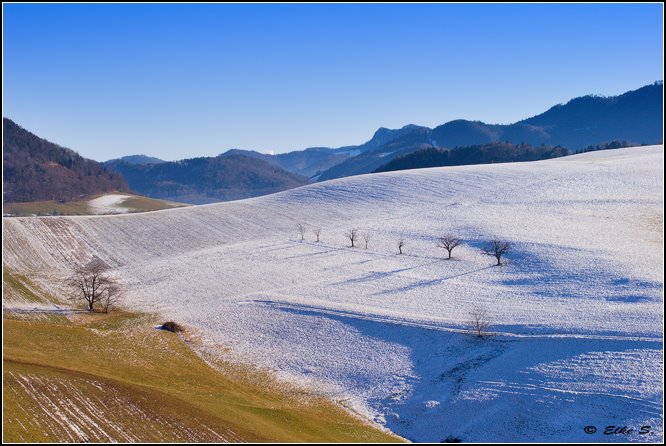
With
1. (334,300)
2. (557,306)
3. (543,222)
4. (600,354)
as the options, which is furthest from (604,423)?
(543,222)

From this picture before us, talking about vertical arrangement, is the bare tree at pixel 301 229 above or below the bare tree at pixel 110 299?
above

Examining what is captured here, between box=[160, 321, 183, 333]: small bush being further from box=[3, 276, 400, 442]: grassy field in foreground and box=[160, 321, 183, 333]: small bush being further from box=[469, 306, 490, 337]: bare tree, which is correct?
box=[469, 306, 490, 337]: bare tree

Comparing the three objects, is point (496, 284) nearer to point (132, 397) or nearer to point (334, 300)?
point (334, 300)

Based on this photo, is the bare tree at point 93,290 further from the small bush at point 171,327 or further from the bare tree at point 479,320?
the bare tree at point 479,320

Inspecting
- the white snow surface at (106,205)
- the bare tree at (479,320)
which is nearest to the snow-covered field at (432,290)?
the bare tree at (479,320)

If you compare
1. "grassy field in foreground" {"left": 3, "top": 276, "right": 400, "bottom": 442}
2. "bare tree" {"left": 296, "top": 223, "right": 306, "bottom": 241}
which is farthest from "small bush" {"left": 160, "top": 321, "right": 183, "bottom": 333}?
"bare tree" {"left": 296, "top": 223, "right": 306, "bottom": 241}
